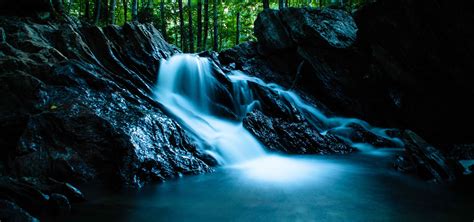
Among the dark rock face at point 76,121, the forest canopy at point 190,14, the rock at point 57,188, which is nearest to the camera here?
the rock at point 57,188

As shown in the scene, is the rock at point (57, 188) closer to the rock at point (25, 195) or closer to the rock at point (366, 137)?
the rock at point (25, 195)

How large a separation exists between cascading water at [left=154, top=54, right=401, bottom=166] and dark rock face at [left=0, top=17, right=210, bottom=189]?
80cm

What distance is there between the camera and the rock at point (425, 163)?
543cm

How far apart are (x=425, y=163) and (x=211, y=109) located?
589 centimetres

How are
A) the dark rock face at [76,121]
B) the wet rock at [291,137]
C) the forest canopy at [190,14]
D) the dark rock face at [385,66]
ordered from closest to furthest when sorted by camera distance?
the dark rock face at [76,121] → the dark rock face at [385,66] → the wet rock at [291,137] → the forest canopy at [190,14]

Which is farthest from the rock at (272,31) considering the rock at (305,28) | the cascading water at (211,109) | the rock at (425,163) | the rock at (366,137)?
the rock at (425,163)

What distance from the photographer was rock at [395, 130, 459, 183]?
5.43 metres

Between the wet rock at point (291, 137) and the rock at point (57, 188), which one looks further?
the wet rock at point (291, 137)

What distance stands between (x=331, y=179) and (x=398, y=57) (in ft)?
17.0

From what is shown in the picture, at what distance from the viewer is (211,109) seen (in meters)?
9.53

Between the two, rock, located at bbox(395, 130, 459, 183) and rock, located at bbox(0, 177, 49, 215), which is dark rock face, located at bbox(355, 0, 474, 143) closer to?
rock, located at bbox(395, 130, 459, 183)

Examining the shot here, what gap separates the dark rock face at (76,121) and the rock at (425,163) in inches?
163

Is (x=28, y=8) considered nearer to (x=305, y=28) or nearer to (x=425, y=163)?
(x=305, y=28)

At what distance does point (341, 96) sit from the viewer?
11.4m
